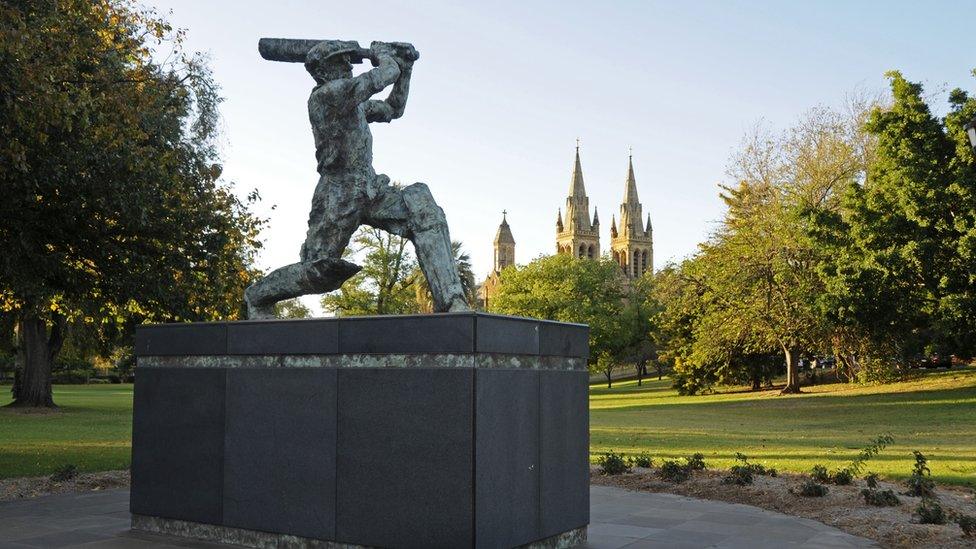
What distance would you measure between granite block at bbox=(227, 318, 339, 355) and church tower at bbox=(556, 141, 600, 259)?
13096cm

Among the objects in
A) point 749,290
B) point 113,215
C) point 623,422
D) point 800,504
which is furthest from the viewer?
point 749,290

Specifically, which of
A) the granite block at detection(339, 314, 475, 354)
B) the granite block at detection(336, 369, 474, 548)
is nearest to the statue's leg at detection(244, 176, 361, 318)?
the granite block at detection(339, 314, 475, 354)

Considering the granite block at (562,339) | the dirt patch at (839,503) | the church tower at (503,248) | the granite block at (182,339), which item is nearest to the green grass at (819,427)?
the dirt patch at (839,503)

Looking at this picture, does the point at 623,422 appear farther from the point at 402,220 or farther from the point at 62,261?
the point at 402,220

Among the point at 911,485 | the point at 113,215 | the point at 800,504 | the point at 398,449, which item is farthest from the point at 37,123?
the point at 911,485

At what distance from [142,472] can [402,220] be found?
3252 millimetres

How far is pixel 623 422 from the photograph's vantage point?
93.4 ft

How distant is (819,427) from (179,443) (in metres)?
21.3

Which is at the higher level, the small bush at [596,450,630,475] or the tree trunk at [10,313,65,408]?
the tree trunk at [10,313,65,408]

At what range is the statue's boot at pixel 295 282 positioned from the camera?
24.9ft

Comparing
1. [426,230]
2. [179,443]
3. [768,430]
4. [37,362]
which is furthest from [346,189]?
[37,362]

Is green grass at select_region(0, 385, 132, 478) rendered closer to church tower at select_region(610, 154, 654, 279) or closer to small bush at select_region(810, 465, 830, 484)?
small bush at select_region(810, 465, 830, 484)

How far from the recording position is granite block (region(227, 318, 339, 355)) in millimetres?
6793

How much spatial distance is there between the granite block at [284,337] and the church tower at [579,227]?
130960 millimetres
